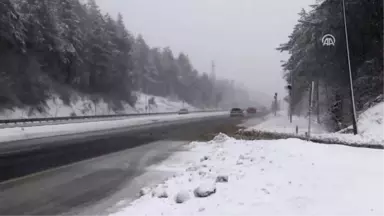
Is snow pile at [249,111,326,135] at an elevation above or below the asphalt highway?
below

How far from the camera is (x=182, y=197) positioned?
7621mm

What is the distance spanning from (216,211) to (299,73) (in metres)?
33.1

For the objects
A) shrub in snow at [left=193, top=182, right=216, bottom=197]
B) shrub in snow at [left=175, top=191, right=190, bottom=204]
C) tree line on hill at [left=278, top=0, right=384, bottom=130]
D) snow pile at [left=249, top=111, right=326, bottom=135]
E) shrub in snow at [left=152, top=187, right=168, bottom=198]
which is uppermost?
tree line on hill at [left=278, top=0, right=384, bottom=130]

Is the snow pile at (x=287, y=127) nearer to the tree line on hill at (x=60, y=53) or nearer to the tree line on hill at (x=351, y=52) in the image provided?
the tree line on hill at (x=351, y=52)

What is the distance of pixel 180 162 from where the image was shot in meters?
14.2

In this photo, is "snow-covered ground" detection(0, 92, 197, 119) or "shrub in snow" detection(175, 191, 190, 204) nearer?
"shrub in snow" detection(175, 191, 190, 204)

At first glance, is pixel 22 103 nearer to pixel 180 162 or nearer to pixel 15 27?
pixel 15 27

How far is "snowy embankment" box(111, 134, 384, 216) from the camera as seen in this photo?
21.1 ft

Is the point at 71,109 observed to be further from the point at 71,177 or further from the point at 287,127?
the point at 71,177

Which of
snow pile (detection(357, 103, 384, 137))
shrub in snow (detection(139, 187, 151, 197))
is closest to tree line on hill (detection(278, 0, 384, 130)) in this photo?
snow pile (detection(357, 103, 384, 137))

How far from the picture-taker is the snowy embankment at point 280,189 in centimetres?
643

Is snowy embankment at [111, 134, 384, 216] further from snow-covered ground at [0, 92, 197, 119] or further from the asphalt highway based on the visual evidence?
snow-covered ground at [0, 92, 197, 119]

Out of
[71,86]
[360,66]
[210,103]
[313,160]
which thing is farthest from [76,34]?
[210,103]

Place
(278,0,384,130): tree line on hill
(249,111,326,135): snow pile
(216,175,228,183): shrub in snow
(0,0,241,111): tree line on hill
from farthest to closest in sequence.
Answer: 1. (0,0,241,111): tree line on hill
2. (249,111,326,135): snow pile
3. (278,0,384,130): tree line on hill
4. (216,175,228,183): shrub in snow
